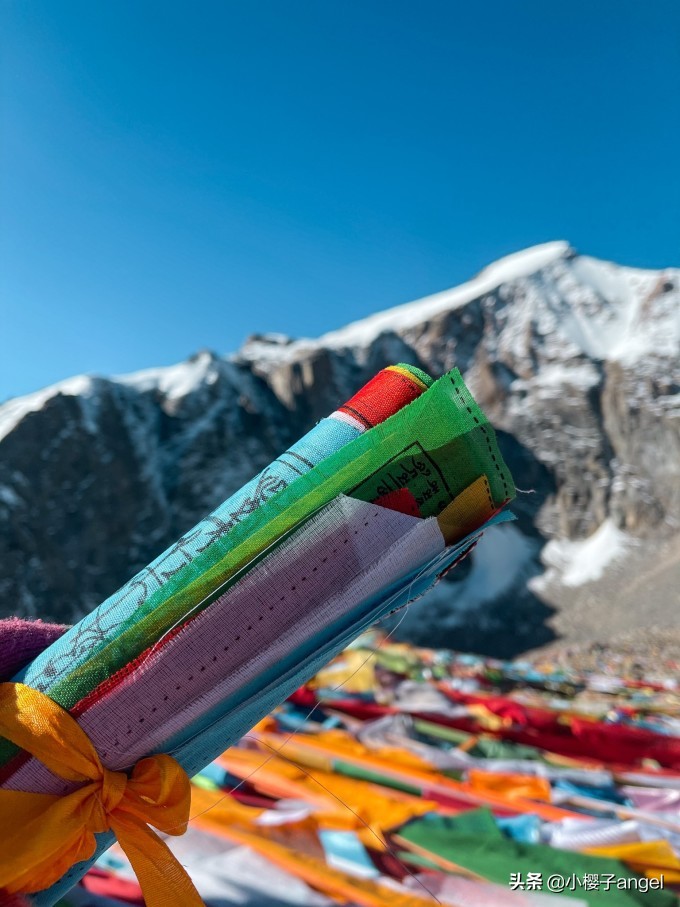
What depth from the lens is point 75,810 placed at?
4.31 feet

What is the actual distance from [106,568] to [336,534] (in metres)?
36.8

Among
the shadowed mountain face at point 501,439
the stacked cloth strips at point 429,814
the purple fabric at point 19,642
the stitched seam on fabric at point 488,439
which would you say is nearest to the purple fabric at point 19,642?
the purple fabric at point 19,642

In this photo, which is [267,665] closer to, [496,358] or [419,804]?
[419,804]

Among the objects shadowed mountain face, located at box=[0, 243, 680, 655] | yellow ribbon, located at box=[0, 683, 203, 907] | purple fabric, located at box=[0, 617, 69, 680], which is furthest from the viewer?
shadowed mountain face, located at box=[0, 243, 680, 655]

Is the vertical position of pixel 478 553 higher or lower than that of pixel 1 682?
lower

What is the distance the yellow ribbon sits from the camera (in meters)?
1.27

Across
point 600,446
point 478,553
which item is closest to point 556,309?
point 600,446

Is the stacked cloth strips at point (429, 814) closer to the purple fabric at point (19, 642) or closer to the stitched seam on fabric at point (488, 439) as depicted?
the stitched seam on fabric at point (488, 439)

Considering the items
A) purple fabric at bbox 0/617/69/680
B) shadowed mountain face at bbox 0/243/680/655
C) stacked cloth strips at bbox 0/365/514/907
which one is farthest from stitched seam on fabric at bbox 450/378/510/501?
shadowed mountain face at bbox 0/243/680/655

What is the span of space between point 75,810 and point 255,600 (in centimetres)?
58

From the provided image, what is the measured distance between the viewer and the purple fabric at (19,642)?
1470mm

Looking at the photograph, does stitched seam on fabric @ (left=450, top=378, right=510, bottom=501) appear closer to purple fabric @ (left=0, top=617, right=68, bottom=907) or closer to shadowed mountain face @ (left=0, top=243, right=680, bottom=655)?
purple fabric @ (left=0, top=617, right=68, bottom=907)

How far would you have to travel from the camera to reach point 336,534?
1.41 m

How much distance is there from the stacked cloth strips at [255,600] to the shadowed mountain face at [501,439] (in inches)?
1025
